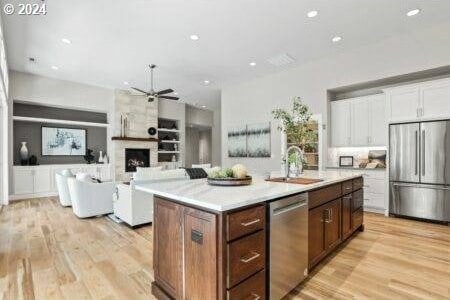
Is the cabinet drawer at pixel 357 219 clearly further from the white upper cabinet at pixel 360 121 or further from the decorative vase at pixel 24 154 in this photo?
the decorative vase at pixel 24 154

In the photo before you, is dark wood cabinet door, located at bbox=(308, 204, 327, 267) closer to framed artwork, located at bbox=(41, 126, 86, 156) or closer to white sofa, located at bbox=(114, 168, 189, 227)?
white sofa, located at bbox=(114, 168, 189, 227)

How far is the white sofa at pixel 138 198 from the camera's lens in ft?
12.3

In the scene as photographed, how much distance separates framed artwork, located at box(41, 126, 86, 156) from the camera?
6.93m

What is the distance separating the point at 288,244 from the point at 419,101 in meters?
4.07

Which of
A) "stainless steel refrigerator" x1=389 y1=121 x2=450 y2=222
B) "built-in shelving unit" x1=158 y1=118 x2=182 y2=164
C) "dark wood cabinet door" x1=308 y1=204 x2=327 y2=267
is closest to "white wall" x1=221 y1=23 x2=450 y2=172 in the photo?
"stainless steel refrigerator" x1=389 y1=121 x2=450 y2=222

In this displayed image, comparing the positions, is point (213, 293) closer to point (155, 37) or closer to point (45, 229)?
point (45, 229)

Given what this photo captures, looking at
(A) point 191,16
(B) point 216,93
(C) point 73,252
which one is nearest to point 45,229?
(C) point 73,252

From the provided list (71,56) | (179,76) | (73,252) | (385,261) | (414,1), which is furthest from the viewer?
(179,76)

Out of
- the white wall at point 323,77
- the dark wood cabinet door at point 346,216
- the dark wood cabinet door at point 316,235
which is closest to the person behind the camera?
the dark wood cabinet door at point 316,235

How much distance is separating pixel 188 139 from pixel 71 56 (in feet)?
24.7

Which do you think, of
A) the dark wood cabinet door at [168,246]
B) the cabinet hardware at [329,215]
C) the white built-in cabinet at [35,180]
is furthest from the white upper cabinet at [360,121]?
the white built-in cabinet at [35,180]

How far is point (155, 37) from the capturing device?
4.40m

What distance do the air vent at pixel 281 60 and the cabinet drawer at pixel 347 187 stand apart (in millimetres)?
3365

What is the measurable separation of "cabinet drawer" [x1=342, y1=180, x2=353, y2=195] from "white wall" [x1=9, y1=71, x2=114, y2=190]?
7.39 meters
